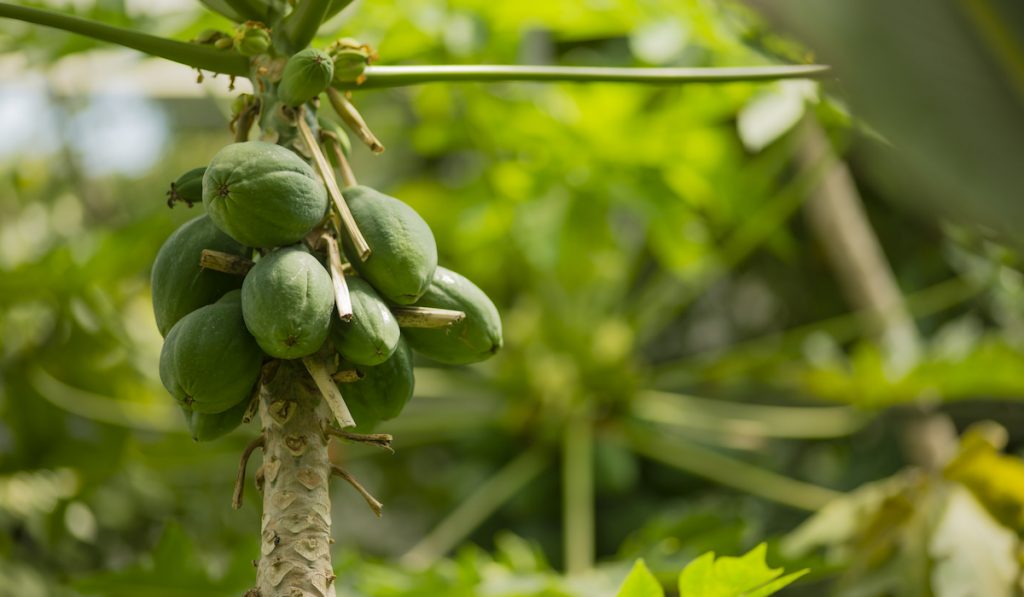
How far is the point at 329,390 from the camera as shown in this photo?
0.63 meters

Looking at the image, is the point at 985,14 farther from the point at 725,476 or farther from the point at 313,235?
the point at 725,476

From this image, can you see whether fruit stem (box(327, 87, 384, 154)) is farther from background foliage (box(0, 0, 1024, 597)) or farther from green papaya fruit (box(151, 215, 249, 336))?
background foliage (box(0, 0, 1024, 597))

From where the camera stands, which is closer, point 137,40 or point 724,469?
point 137,40

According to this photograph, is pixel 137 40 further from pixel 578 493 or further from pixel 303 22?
pixel 578 493

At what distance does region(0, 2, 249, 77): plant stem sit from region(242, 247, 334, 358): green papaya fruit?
0.16 m

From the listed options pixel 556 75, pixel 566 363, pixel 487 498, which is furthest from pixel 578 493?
pixel 556 75

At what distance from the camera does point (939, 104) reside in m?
0.38

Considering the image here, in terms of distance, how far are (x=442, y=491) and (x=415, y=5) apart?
1004 mm

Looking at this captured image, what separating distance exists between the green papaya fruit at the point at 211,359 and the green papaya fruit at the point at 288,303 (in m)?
0.02

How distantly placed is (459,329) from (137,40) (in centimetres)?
27

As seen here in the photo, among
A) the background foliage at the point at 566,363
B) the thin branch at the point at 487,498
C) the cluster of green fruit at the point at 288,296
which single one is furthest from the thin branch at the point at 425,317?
the thin branch at the point at 487,498

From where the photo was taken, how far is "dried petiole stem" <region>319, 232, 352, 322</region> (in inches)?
24.3

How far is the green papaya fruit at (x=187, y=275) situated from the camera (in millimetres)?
665

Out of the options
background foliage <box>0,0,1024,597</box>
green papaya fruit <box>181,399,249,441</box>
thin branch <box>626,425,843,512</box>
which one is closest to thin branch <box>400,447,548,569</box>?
background foliage <box>0,0,1024,597</box>
